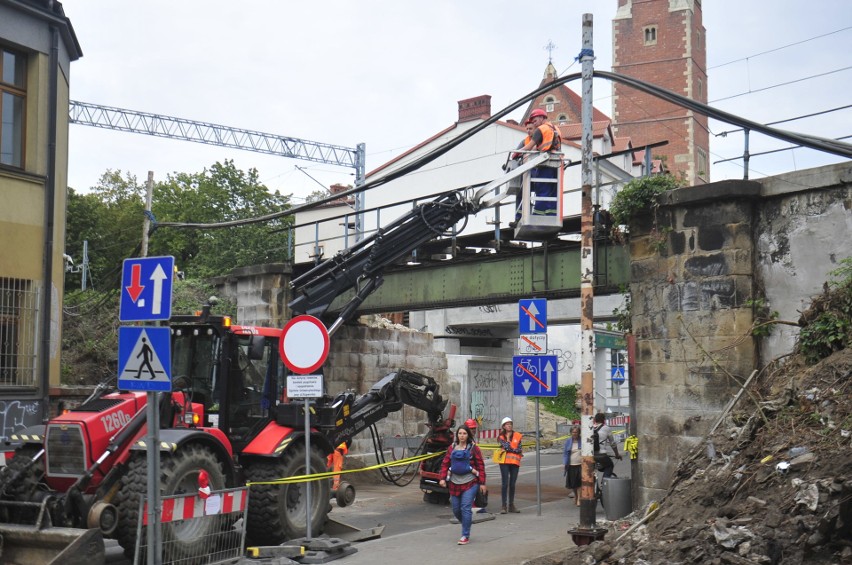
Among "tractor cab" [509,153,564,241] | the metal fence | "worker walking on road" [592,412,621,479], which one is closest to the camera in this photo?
the metal fence

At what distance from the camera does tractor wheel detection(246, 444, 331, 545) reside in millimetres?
12305

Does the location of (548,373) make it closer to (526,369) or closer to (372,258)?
(526,369)

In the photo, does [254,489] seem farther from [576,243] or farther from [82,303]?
[82,303]

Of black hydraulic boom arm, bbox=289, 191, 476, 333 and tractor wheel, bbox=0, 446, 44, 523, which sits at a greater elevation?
black hydraulic boom arm, bbox=289, 191, 476, 333

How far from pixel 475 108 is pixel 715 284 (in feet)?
129

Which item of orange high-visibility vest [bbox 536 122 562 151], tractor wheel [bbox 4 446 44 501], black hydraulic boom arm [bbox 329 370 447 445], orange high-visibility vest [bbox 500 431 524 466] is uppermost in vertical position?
orange high-visibility vest [bbox 536 122 562 151]

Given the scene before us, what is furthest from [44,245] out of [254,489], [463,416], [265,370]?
[463,416]

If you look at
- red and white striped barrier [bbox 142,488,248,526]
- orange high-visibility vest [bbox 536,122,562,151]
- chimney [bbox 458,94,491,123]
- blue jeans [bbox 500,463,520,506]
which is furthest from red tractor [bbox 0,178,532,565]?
chimney [bbox 458,94,491,123]

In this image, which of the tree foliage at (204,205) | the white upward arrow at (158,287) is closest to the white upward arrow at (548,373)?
the white upward arrow at (158,287)

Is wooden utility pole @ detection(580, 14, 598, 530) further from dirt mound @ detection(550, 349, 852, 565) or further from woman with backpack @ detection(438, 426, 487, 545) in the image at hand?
woman with backpack @ detection(438, 426, 487, 545)

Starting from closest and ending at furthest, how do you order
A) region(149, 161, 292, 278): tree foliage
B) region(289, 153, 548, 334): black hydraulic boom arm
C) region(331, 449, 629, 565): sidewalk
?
region(331, 449, 629, 565): sidewalk, region(289, 153, 548, 334): black hydraulic boom arm, region(149, 161, 292, 278): tree foliage

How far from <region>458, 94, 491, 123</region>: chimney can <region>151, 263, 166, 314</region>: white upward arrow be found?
1703 inches

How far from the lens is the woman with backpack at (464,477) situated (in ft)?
40.9

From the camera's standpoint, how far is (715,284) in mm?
→ 13078
